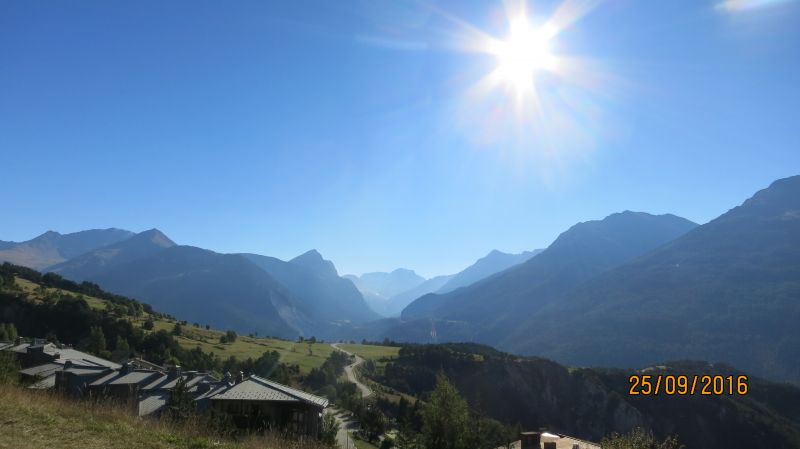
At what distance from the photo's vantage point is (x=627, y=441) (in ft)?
43.1

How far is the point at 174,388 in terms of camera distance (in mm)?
29906

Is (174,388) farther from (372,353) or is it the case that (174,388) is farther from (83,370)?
(372,353)

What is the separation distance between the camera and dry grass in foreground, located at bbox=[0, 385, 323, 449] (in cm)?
928

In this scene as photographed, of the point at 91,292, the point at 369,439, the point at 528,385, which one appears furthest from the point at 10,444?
the point at 91,292

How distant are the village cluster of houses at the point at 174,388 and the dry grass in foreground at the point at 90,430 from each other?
1134 cm

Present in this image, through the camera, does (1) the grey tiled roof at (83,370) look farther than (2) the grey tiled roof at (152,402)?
Yes

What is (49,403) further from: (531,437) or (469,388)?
(469,388)

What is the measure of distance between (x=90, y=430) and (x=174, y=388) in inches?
856

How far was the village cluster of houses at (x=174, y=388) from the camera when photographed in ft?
104

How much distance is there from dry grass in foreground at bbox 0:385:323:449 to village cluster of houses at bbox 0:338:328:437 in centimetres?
1134
